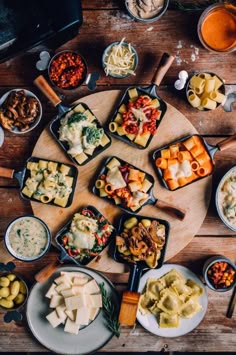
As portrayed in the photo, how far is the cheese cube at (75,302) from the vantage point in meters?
2.82

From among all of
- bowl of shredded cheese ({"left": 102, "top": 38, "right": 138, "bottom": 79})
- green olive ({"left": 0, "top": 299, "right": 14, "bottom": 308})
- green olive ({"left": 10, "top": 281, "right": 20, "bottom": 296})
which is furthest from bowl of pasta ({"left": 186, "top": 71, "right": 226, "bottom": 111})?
green olive ({"left": 0, "top": 299, "right": 14, "bottom": 308})

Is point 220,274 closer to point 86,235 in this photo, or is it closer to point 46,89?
point 86,235

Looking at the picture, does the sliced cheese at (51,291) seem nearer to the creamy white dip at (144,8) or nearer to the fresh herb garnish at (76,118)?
the fresh herb garnish at (76,118)

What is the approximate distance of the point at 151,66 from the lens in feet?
9.59

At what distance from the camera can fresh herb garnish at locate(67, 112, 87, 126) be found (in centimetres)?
273

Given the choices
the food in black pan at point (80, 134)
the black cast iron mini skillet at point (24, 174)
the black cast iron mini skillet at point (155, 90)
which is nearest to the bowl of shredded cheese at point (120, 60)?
the black cast iron mini skillet at point (155, 90)

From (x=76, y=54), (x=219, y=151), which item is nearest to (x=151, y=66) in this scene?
(x=76, y=54)

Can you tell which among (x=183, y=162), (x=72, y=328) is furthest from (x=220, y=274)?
(x=72, y=328)

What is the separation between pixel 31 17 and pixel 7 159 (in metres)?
0.83

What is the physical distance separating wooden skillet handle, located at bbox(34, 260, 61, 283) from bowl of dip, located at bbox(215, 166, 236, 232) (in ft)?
3.19

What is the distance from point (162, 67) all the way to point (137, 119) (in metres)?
0.32

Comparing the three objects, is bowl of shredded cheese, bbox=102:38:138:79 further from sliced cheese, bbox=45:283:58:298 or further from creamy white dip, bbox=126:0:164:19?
sliced cheese, bbox=45:283:58:298

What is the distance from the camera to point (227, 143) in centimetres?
280

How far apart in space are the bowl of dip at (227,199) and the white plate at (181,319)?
383 millimetres
